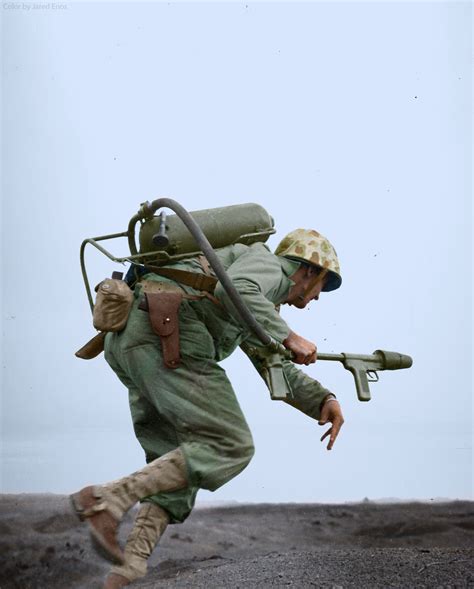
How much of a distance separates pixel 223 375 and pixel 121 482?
26.4 inches

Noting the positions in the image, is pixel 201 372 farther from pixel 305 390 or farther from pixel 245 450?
pixel 305 390

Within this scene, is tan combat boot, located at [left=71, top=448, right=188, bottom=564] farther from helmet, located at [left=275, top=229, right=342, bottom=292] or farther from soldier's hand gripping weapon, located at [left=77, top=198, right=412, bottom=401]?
helmet, located at [left=275, top=229, right=342, bottom=292]

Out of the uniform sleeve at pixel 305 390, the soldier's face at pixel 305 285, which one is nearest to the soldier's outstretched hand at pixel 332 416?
the uniform sleeve at pixel 305 390

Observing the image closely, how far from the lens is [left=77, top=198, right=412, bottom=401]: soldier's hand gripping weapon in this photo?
3.45 m

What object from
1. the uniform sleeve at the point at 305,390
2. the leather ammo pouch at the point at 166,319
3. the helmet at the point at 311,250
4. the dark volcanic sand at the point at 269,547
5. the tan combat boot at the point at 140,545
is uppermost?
the helmet at the point at 311,250

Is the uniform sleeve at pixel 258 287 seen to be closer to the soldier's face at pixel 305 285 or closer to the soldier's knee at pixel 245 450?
the soldier's face at pixel 305 285

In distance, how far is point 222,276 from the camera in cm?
324

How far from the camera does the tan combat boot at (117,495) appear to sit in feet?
10.3

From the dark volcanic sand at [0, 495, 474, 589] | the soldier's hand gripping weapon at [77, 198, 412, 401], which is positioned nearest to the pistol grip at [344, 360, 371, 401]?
the soldier's hand gripping weapon at [77, 198, 412, 401]

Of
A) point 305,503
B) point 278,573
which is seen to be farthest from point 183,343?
point 305,503

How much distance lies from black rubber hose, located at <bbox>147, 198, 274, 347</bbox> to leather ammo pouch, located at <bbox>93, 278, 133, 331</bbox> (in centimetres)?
43

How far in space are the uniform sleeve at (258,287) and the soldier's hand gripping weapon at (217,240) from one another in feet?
0.17

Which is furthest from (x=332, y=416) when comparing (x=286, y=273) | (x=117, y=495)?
(x=117, y=495)

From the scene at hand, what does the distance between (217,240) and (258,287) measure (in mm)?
408
